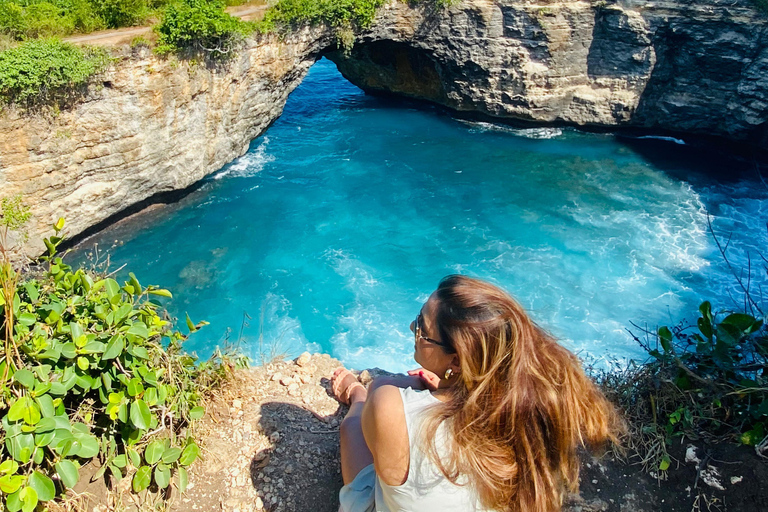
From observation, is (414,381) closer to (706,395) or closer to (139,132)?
(706,395)

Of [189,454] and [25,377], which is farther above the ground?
[25,377]

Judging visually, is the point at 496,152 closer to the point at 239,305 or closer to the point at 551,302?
the point at 551,302

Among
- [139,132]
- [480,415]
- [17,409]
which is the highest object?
[480,415]

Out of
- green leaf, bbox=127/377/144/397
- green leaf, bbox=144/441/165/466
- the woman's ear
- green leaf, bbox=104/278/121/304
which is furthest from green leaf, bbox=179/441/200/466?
the woman's ear

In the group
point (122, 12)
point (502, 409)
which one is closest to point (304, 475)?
point (502, 409)

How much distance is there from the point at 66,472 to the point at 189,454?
758mm

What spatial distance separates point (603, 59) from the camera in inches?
661

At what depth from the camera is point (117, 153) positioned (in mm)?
11914

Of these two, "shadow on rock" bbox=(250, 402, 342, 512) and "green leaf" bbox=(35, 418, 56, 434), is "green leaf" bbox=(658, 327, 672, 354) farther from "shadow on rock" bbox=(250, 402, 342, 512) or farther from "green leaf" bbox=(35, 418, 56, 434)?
"green leaf" bbox=(35, 418, 56, 434)

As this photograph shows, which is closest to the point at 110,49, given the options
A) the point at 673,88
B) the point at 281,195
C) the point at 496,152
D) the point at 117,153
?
the point at 117,153

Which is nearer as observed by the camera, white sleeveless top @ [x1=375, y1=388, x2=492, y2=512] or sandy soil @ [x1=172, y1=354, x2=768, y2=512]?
white sleeveless top @ [x1=375, y1=388, x2=492, y2=512]

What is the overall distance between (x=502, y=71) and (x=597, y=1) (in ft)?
10.2

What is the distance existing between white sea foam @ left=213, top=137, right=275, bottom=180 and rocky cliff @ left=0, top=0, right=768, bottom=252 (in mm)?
778

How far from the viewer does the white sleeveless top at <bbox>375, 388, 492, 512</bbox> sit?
2.42 meters
